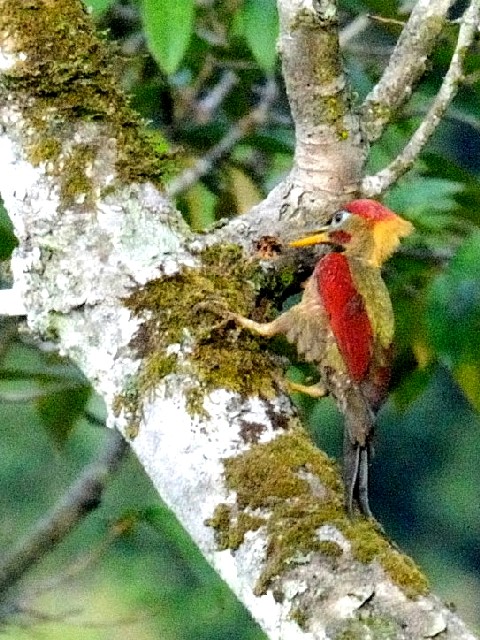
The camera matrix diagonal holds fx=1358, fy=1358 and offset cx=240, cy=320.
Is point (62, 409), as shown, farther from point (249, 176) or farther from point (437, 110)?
point (437, 110)

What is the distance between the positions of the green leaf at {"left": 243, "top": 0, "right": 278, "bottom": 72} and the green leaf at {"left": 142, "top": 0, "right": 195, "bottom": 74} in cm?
24

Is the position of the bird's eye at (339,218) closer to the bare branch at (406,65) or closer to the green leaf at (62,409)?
the bare branch at (406,65)

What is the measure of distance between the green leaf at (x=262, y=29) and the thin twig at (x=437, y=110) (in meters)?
0.52

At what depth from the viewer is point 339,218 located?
71.6 inches

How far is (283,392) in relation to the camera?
1.53 metres

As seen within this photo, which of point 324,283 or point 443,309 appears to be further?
point 443,309

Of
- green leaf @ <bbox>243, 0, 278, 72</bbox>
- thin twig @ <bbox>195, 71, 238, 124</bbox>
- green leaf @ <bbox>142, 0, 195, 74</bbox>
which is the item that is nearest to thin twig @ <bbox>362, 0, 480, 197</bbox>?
green leaf @ <bbox>142, 0, 195, 74</bbox>

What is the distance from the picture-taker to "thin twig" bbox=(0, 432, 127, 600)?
2.73 m

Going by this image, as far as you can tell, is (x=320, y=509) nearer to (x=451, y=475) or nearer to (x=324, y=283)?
(x=324, y=283)

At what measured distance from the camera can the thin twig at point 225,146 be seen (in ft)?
9.06

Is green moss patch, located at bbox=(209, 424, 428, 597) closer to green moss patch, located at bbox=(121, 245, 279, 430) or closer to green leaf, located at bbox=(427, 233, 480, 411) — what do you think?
green moss patch, located at bbox=(121, 245, 279, 430)

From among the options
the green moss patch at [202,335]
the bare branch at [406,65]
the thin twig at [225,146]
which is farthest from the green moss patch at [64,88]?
the thin twig at [225,146]

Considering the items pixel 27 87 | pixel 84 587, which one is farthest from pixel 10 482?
pixel 27 87

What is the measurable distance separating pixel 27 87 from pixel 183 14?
39 cm
